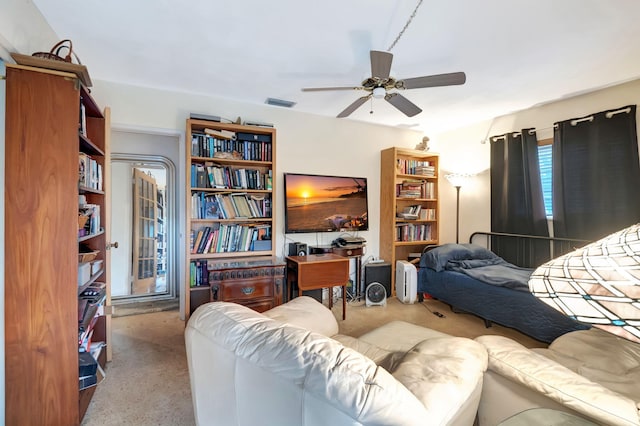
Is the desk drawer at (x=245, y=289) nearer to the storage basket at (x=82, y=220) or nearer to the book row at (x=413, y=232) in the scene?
the storage basket at (x=82, y=220)

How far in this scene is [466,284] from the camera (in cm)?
312

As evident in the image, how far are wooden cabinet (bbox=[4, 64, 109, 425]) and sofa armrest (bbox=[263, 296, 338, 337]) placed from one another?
1.07 meters

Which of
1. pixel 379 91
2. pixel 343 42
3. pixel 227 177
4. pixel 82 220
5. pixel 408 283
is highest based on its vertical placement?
pixel 343 42

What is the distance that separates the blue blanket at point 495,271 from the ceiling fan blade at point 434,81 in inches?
75.4

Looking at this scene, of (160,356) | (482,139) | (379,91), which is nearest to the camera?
(379,91)

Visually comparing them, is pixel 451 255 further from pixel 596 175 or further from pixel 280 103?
pixel 280 103

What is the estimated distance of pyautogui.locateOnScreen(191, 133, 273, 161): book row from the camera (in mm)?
2986

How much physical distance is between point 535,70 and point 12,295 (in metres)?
3.95

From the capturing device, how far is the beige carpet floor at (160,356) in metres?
1.73

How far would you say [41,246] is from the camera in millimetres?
1476

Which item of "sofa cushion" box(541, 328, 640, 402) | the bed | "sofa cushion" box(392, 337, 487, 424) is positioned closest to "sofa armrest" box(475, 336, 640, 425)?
"sofa cushion" box(392, 337, 487, 424)

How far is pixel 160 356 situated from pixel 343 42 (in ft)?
9.34

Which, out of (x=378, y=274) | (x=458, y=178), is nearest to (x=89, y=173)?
(x=378, y=274)

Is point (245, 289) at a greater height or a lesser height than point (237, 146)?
lesser
